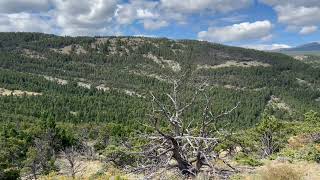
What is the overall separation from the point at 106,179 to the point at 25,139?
67.6 meters

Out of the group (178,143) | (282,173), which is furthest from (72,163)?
(282,173)

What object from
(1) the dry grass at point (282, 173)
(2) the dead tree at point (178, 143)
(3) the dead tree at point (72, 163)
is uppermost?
(2) the dead tree at point (178, 143)

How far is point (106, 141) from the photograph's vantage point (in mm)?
96312

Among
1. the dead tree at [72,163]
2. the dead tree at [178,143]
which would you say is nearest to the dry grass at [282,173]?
the dead tree at [178,143]

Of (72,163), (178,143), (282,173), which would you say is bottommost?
(72,163)

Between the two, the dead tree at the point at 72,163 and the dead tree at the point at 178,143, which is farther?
the dead tree at the point at 72,163

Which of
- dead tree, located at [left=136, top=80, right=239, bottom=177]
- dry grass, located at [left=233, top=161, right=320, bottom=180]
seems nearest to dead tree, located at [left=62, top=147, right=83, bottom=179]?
dead tree, located at [left=136, top=80, right=239, bottom=177]

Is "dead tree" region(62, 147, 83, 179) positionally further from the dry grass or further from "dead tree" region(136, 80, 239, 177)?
the dry grass

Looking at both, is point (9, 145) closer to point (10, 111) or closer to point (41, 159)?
point (41, 159)

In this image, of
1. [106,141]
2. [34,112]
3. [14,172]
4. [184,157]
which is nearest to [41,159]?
[14,172]

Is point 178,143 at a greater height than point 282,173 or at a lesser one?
greater

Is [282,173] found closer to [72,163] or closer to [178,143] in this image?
[178,143]

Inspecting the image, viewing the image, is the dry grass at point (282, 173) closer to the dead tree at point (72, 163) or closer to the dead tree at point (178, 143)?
the dead tree at point (178, 143)

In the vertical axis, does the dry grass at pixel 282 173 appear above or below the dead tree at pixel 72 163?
above
